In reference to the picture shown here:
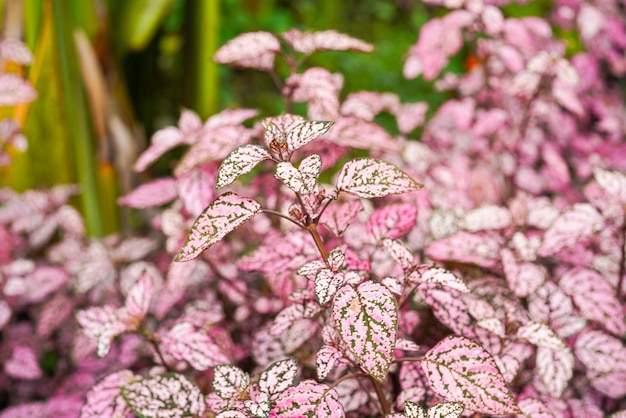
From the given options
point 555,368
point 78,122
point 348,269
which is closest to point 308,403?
point 348,269

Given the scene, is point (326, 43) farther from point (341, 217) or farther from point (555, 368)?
point (555, 368)

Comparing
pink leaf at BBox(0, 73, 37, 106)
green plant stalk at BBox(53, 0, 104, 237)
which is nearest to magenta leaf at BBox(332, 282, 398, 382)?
pink leaf at BBox(0, 73, 37, 106)

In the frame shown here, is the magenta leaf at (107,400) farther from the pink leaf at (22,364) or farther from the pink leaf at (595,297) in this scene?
the pink leaf at (595,297)

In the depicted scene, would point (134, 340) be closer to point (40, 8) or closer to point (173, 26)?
point (40, 8)

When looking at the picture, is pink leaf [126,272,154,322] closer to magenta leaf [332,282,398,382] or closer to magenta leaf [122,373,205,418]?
magenta leaf [122,373,205,418]

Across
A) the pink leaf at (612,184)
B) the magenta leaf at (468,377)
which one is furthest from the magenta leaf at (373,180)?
the pink leaf at (612,184)

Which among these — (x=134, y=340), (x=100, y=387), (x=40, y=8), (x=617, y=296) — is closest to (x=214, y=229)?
(x=100, y=387)
